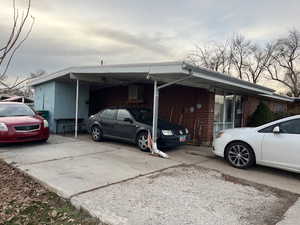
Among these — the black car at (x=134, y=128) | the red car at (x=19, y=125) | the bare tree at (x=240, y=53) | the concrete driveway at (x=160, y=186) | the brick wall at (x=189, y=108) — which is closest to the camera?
the concrete driveway at (x=160, y=186)

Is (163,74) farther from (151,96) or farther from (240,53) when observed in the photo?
(240,53)

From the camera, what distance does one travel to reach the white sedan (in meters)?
4.75

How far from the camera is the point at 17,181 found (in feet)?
13.9

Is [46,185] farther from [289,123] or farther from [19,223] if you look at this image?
[289,123]

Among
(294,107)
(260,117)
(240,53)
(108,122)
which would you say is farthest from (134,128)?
(240,53)

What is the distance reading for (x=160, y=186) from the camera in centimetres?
405

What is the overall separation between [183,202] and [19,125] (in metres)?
5.81

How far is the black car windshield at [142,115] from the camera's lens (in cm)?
757

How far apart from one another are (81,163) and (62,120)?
19.3 feet

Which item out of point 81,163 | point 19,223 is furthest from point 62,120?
point 19,223

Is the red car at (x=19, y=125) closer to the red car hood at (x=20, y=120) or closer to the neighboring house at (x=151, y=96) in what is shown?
the red car hood at (x=20, y=120)

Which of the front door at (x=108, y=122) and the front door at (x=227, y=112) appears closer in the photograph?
the front door at (x=108, y=122)

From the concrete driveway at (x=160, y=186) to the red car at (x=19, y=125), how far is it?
1.43 ft

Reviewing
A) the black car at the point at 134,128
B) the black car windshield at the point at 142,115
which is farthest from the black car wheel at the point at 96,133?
the black car windshield at the point at 142,115
